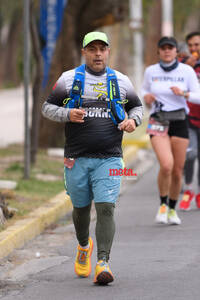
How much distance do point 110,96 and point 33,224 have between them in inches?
110

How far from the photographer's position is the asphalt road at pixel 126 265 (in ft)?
20.0

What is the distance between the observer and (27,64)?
39.3ft

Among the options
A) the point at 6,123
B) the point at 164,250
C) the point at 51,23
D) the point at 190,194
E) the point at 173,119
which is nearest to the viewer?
the point at 164,250

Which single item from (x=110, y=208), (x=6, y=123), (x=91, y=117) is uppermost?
(x=91, y=117)

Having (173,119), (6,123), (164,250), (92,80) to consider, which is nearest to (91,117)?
(92,80)

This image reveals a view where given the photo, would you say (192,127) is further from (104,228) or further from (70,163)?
(104,228)

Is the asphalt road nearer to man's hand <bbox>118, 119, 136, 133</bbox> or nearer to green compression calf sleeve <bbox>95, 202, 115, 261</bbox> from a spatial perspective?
green compression calf sleeve <bbox>95, 202, 115, 261</bbox>

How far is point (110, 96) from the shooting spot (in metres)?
6.46

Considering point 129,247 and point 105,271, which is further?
point 129,247

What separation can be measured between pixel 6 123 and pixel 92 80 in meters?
21.9

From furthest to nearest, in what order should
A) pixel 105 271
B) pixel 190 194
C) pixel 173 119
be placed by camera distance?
1. pixel 190 194
2. pixel 173 119
3. pixel 105 271

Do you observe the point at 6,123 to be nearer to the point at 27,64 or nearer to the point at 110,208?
the point at 27,64

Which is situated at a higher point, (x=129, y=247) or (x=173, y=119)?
(x=173, y=119)

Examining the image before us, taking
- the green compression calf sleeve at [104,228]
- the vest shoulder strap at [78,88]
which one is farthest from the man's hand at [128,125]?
the green compression calf sleeve at [104,228]
